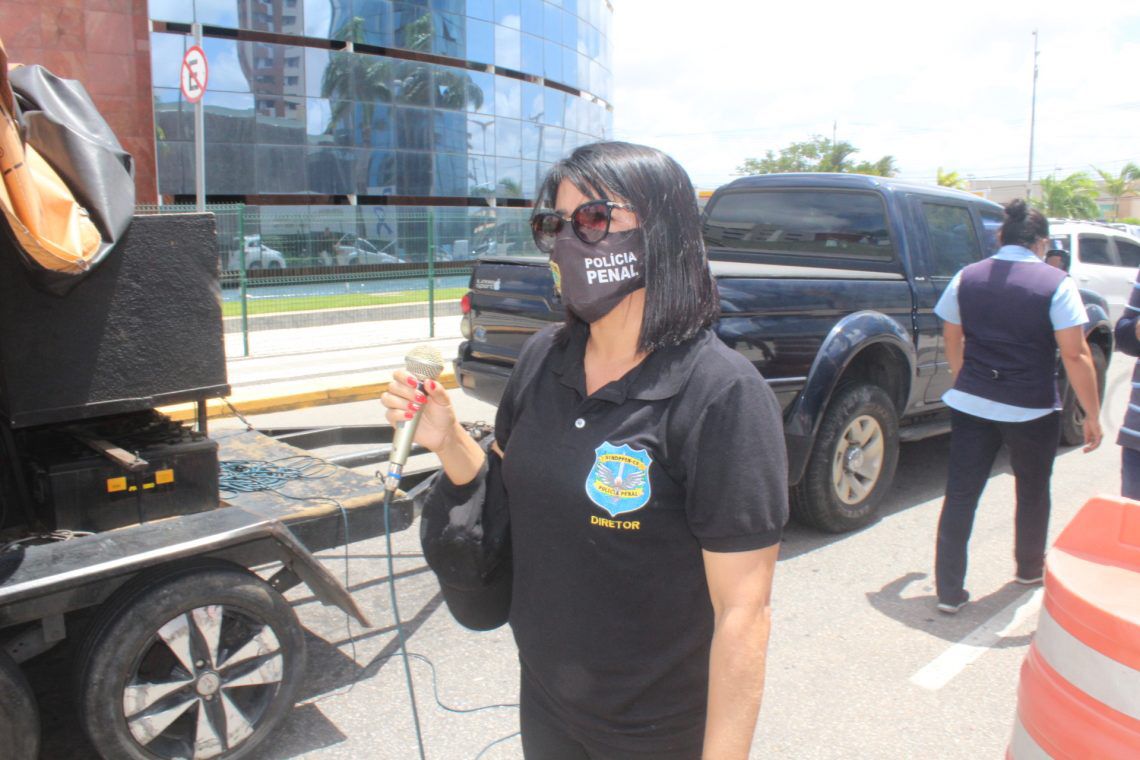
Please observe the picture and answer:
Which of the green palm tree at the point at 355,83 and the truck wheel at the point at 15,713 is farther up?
the green palm tree at the point at 355,83

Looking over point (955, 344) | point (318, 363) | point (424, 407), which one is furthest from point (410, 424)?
point (318, 363)

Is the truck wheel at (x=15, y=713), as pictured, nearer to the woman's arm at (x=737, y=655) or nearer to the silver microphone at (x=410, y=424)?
the silver microphone at (x=410, y=424)

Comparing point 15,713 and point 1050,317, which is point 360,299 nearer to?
point 1050,317

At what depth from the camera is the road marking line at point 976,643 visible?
157 inches

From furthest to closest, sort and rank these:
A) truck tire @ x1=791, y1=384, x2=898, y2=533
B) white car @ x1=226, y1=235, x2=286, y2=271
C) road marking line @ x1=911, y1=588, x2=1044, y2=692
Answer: white car @ x1=226, y1=235, x2=286, y2=271 → truck tire @ x1=791, y1=384, x2=898, y2=533 → road marking line @ x1=911, y1=588, x2=1044, y2=692

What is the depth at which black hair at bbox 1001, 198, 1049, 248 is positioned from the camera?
4.40 metres

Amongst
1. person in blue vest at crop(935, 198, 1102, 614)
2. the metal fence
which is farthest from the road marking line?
the metal fence

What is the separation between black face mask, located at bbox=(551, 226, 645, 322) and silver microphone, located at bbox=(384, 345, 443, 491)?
14.5 inches

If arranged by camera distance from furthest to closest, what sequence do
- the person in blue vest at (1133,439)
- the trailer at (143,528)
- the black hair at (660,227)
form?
the person in blue vest at (1133,439) < the trailer at (143,528) < the black hair at (660,227)

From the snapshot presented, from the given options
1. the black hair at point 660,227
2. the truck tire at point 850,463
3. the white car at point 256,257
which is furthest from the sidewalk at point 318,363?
the black hair at point 660,227

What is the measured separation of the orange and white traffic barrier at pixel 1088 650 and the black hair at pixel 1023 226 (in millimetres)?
2667

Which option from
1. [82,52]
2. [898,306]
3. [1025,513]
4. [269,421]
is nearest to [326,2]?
[82,52]

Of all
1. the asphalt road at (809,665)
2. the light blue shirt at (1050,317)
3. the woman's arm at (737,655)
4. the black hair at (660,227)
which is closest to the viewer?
the woman's arm at (737,655)

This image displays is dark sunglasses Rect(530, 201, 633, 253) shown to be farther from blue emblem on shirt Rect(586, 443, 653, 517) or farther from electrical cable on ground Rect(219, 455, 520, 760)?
electrical cable on ground Rect(219, 455, 520, 760)
